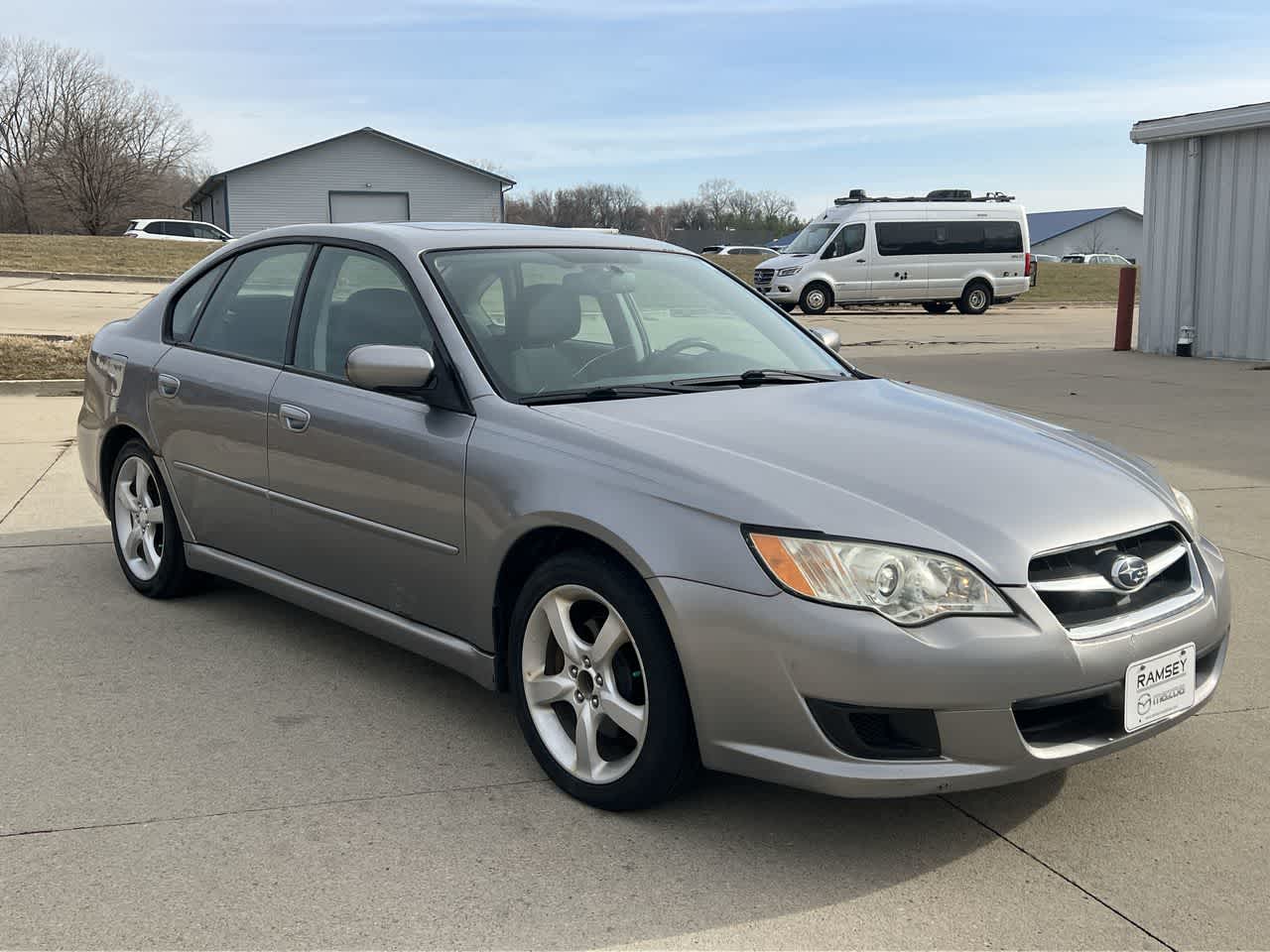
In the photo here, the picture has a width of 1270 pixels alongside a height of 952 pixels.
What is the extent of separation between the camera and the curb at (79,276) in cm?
2844

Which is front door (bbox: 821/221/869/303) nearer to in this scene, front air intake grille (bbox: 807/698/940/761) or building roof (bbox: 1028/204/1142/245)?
front air intake grille (bbox: 807/698/940/761)

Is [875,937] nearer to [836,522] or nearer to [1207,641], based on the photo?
[836,522]

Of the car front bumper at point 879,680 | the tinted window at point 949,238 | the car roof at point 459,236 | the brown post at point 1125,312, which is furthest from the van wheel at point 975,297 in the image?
the car front bumper at point 879,680

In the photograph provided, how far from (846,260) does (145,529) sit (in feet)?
79.4

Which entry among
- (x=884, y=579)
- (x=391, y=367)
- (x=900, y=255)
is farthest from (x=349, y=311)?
(x=900, y=255)

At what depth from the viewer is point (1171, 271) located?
56.5ft

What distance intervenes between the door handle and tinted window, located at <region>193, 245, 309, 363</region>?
0.28 m

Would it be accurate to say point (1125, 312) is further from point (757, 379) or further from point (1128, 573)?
point (1128, 573)

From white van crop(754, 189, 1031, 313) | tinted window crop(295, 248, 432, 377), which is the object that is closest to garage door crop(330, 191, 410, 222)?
white van crop(754, 189, 1031, 313)

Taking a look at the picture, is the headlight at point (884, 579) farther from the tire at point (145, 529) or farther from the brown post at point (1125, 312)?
the brown post at point (1125, 312)

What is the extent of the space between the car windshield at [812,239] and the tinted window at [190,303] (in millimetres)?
23854

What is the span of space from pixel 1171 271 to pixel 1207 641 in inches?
593

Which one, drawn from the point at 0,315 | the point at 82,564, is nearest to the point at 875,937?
the point at 82,564

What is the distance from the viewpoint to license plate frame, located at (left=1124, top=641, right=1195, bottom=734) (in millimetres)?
3203
